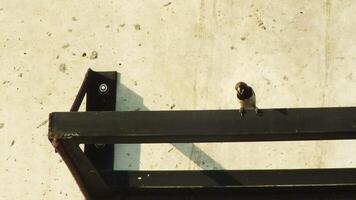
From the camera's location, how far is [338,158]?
4.83 feet

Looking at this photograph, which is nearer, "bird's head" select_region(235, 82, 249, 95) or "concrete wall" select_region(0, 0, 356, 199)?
"bird's head" select_region(235, 82, 249, 95)

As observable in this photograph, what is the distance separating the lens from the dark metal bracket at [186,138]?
4.14 ft

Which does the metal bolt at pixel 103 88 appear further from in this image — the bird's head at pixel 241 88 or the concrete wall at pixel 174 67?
the bird's head at pixel 241 88

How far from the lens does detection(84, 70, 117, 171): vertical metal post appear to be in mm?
1524

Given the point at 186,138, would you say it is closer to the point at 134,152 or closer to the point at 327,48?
the point at 134,152

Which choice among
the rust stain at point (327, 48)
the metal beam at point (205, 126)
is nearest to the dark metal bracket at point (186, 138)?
the metal beam at point (205, 126)

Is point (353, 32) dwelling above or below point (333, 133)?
above

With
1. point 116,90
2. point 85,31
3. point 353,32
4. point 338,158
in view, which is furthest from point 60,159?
point 353,32

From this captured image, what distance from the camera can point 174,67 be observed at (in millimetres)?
1566

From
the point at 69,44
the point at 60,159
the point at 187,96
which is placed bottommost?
the point at 60,159

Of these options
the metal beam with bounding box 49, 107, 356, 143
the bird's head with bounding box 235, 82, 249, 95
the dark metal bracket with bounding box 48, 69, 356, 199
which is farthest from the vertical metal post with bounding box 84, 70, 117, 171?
the bird's head with bounding box 235, 82, 249, 95

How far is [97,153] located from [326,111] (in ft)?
1.72

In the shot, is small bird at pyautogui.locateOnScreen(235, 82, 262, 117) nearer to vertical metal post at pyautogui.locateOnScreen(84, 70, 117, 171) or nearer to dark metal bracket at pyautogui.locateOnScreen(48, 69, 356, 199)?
dark metal bracket at pyautogui.locateOnScreen(48, 69, 356, 199)

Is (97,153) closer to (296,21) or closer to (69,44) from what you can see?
(69,44)
